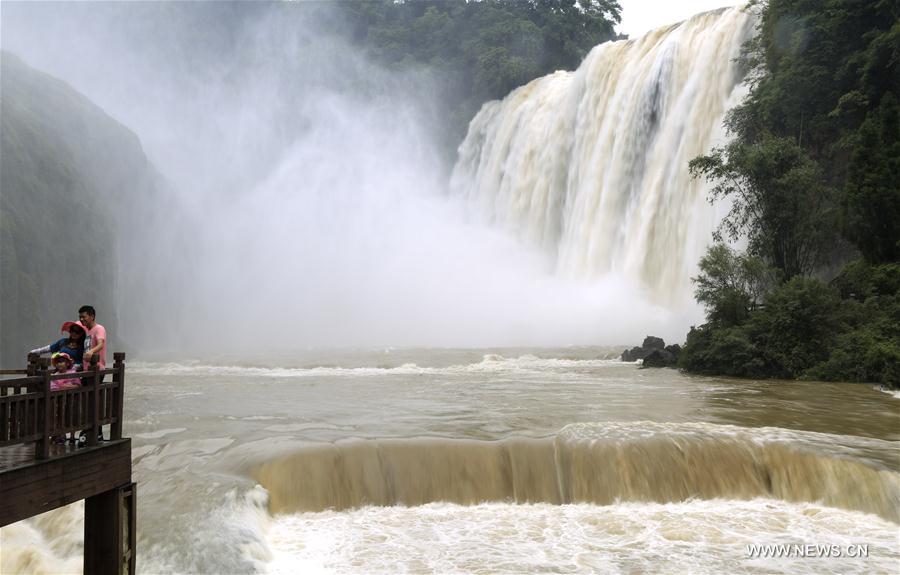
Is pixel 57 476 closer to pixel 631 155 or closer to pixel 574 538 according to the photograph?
pixel 574 538

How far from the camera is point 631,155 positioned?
99.8 ft

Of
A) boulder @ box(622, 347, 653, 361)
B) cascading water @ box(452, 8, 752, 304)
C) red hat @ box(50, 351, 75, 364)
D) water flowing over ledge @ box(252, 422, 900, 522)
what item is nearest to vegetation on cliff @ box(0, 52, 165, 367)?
water flowing over ledge @ box(252, 422, 900, 522)

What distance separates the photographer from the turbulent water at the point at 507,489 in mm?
7340

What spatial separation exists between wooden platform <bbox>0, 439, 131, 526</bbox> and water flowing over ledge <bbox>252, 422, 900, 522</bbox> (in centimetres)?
233

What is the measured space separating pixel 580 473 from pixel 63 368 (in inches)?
232

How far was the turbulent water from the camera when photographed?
7.34m

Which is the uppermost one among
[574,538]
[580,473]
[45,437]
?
[45,437]

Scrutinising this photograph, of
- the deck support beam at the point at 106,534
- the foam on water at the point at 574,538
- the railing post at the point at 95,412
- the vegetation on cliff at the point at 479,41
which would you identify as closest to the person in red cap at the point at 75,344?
the railing post at the point at 95,412

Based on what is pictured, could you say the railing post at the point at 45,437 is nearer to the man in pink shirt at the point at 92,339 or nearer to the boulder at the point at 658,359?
the man in pink shirt at the point at 92,339

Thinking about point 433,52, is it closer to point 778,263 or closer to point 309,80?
point 309,80

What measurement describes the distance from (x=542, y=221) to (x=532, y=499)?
30817 millimetres

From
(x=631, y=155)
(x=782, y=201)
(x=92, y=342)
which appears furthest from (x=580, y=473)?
(x=631, y=155)

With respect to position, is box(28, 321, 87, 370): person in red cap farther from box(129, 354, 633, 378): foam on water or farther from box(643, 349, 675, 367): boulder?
box(643, 349, 675, 367): boulder

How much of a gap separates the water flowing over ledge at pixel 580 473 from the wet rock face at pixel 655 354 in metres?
11.2
